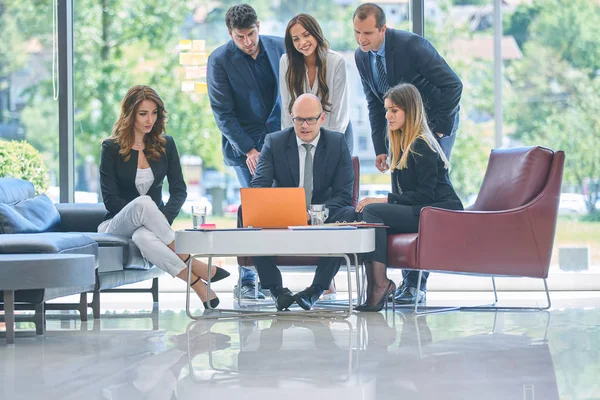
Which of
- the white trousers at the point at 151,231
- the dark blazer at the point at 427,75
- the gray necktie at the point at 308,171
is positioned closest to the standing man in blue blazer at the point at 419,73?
the dark blazer at the point at 427,75

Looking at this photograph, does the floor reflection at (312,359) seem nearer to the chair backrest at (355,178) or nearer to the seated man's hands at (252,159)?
the chair backrest at (355,178)

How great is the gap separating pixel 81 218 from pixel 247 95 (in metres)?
1.26

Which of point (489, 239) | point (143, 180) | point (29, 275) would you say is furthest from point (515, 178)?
point (29, 275)

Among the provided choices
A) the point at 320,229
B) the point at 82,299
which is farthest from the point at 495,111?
the point at 82,299

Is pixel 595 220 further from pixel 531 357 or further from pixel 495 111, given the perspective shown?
pixel 531 357

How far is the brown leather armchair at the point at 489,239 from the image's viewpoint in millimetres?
4805

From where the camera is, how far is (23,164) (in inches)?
270

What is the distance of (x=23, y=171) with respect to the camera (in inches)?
270

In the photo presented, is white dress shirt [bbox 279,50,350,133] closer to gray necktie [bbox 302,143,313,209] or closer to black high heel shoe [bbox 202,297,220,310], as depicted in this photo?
gray necktie [bbox 302,143,313,209]

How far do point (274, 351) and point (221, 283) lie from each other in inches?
130

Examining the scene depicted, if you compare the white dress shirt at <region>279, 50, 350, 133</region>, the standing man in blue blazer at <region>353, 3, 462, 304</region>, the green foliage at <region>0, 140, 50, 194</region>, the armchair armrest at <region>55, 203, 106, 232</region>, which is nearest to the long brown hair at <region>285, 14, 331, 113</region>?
the white dress shirt at <region>279, 50, 350, 133</region>

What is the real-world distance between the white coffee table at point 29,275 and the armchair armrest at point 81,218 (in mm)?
1731

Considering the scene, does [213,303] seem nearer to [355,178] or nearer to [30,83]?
[355,178]

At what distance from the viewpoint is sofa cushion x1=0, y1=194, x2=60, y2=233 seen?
16.5 feet
